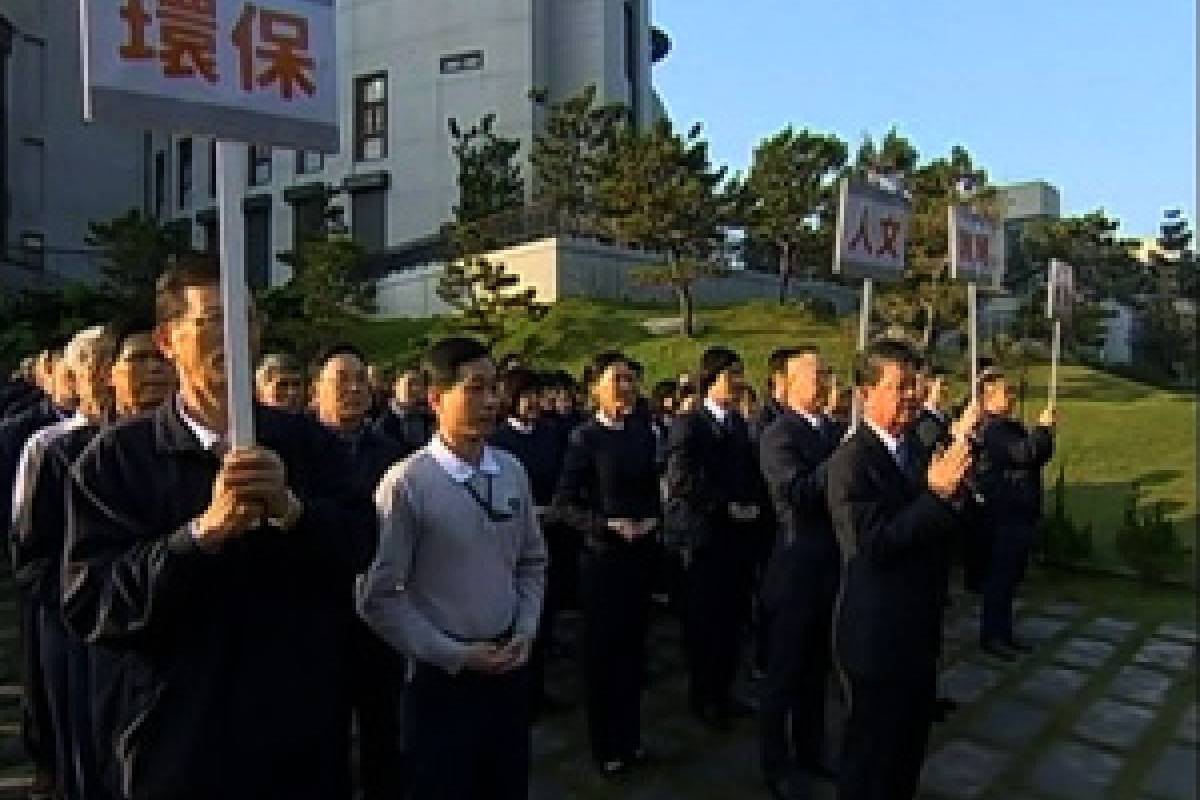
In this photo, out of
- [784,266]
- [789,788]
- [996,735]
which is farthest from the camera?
[784,266]

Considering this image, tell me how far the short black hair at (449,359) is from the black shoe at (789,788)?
255 centimetres

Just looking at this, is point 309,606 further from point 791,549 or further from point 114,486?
point 791,549

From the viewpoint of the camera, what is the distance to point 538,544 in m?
3.81

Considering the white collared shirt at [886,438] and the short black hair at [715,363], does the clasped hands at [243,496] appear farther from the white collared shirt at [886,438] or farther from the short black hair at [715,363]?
the short black hair at [715,363]

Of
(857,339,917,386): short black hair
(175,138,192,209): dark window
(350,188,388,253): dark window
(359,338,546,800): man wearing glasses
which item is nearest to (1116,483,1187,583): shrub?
(857,339,917,386): short black hair

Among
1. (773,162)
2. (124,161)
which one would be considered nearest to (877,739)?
(773,162)

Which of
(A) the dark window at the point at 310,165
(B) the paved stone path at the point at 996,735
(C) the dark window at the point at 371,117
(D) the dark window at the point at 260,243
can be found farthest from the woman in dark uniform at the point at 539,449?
(D) the dark window at the point at 260,243

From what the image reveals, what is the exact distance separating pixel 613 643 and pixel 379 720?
47.3 inches

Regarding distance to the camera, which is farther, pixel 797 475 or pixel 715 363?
pixel 715 363

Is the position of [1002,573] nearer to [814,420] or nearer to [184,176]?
[814,420]

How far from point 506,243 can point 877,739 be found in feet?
85.2

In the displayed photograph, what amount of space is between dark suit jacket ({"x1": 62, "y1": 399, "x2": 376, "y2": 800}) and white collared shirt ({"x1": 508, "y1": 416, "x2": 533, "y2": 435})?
4736mm

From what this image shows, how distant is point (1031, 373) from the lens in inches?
893

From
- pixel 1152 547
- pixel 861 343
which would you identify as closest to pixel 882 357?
pixel 861 343
